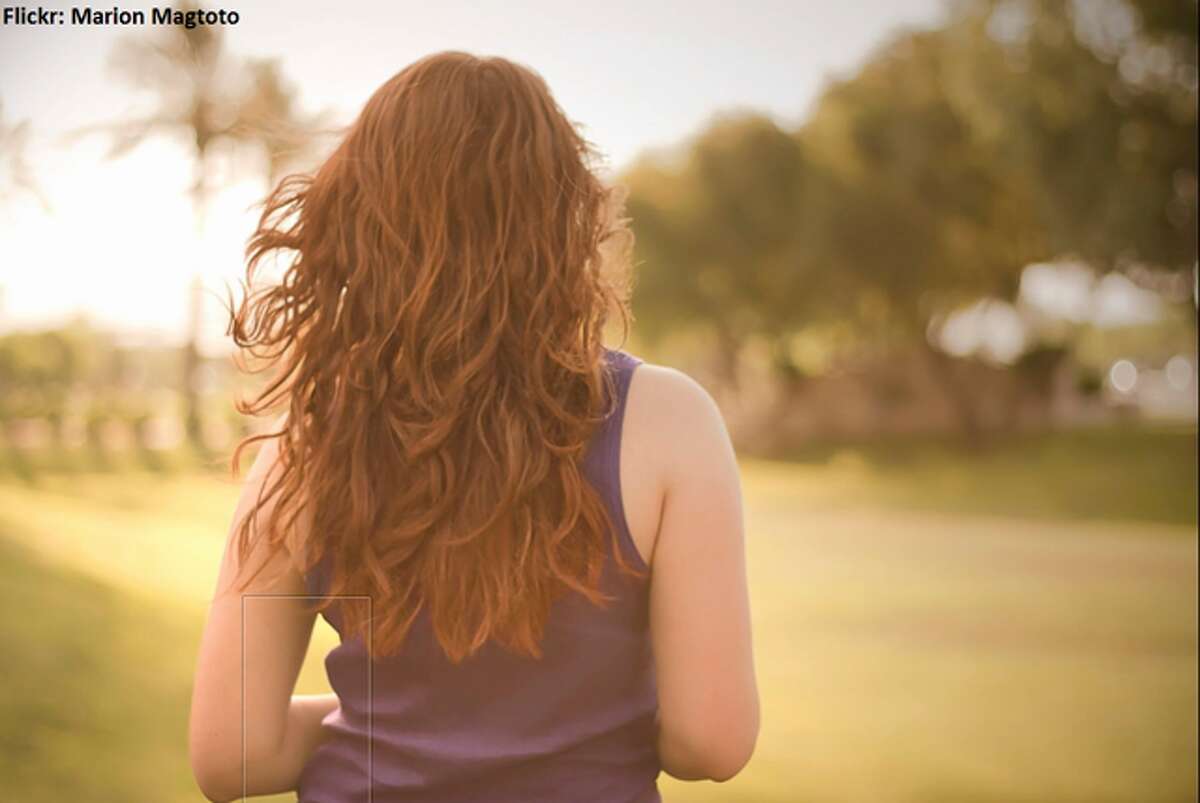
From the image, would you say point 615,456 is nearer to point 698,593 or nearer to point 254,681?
point 698,593

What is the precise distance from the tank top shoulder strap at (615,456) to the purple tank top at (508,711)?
2cm

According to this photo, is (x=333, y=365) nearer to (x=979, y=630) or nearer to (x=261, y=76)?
(x=261, y=76)

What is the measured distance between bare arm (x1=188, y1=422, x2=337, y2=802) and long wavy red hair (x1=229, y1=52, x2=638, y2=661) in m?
0.02

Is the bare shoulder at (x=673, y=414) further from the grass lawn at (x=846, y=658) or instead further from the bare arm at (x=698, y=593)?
the grass lawn at (x=846, y=658)

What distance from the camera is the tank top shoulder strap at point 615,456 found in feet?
2.38

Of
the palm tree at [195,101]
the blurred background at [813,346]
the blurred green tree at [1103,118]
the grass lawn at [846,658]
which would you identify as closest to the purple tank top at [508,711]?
the blurred background at [813,346]

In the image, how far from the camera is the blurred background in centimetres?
250

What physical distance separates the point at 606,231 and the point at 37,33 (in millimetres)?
2195

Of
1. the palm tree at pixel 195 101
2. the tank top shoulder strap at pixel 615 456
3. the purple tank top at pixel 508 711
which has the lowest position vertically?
the purple tank top at pixel 508 711

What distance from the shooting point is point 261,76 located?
2637mm

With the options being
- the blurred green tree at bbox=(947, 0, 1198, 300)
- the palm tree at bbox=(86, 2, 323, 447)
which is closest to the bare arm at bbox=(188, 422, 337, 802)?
the palm tree at bbox=(86, 2, 323, 447)

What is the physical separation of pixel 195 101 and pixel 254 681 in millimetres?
2170

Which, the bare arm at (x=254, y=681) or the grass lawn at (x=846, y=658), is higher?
the bare arm at (x=254, y=681)

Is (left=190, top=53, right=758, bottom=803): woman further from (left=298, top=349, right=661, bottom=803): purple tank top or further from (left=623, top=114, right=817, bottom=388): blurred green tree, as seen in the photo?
(left=623, top=114, right=817, bottom=388): blurred green tree
